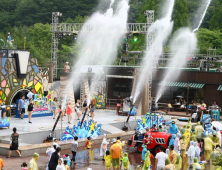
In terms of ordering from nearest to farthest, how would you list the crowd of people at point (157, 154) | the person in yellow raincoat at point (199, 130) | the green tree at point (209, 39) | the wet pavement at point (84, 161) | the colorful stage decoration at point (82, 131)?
the crowd of people at point (157, 154), the wet pavement at point (84, 161), the person in yellow raincoat at point (199, 130), the colorful stage decoration at point (82, 131), the green tree at point (209, 39)

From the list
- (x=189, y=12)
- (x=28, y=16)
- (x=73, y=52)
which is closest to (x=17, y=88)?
(x=73, y=52)

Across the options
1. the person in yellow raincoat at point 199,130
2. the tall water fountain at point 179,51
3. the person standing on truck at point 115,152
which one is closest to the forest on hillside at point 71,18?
the tall water fountain at point 179,51

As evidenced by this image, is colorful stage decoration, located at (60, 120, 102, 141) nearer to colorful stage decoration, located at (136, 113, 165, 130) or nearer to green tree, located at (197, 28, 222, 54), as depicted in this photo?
colorful stage decoration, located at (136, 113, 165, 130)

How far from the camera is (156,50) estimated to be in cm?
3550

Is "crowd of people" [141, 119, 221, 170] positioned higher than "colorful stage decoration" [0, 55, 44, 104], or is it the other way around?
"colorful stage decoration" [0, 55, 44, 104]

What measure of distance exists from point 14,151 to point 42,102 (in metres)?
11.2

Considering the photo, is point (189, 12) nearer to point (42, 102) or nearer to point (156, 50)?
point (156, 50)

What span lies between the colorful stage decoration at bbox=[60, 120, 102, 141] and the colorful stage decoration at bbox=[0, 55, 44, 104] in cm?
723

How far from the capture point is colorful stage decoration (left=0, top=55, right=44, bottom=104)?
2752 centimetres

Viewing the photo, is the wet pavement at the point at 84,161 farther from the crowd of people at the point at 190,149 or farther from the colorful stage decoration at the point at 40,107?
the colorful stage decoration at the point at 40,107

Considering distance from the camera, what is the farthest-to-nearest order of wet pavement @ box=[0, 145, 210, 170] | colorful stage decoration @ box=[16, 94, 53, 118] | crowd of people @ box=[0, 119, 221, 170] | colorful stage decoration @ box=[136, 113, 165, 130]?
colorful stage decoration @ box=[16, 94, 53, 118], colorful stage decoration @ box=[136, 113, 165, 130], wet pavement @ box=[0, 145, 210, 170], crowd of people @ box=[0, 119, 221, 170]

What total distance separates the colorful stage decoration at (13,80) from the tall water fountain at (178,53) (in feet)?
42.5

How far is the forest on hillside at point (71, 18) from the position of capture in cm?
6569

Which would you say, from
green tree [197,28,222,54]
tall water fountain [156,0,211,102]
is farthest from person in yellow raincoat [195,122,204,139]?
green tree [197,28,222,54]
